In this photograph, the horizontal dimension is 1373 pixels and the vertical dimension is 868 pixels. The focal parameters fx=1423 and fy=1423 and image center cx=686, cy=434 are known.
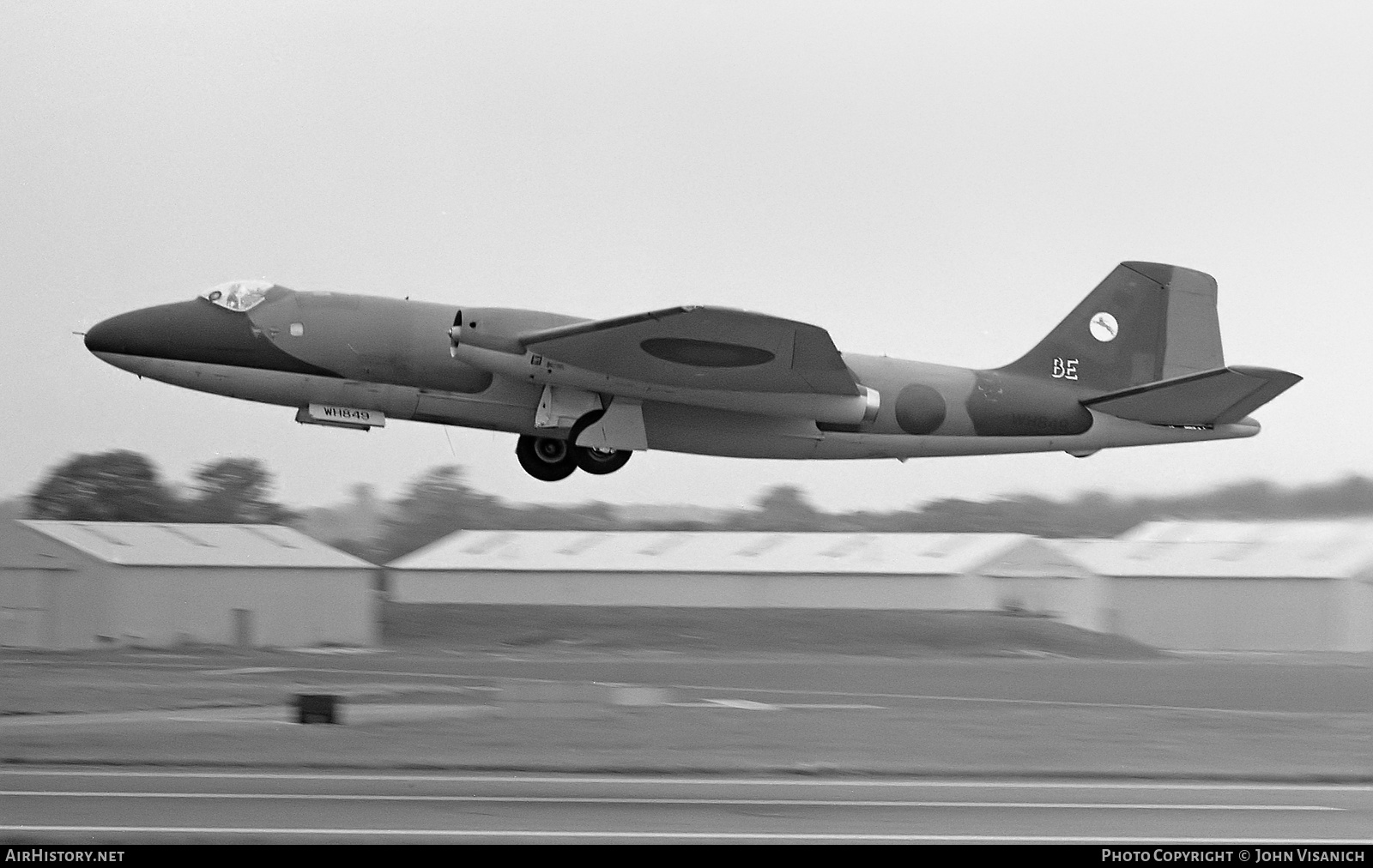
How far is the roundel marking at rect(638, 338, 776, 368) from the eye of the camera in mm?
19641

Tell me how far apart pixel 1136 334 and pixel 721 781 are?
10.9 meters

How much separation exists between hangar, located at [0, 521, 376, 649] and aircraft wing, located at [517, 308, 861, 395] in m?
17.5

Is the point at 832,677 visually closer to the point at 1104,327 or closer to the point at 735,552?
the point at 735,552

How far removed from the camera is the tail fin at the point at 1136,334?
23047 millimetres

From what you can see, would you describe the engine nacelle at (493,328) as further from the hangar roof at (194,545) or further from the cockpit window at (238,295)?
the hangar roof at (194,545)

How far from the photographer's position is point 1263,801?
56.5 ft

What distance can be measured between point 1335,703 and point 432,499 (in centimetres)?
2022

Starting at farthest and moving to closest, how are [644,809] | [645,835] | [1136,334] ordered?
[1136,334], [644,809], [645,835]

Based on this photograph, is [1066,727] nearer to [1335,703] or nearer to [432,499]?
[1335,703]

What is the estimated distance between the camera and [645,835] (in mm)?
14555

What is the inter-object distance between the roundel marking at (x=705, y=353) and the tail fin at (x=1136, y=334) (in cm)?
528

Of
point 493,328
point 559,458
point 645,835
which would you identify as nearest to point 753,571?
point 559,458

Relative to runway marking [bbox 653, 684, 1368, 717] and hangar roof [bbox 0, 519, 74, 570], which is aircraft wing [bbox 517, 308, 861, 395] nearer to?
runway marking [bbox 653, 684, 1368, 717]

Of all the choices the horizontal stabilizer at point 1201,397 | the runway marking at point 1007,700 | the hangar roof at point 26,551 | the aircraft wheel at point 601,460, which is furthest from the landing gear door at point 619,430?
the hangar roof at point 26,551
